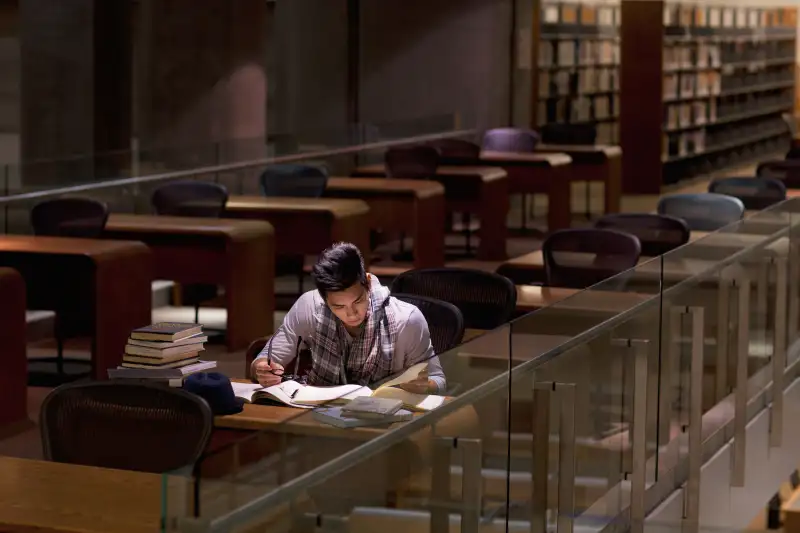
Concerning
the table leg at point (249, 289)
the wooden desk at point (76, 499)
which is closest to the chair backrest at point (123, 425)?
the wooden desk at point (76, 499)

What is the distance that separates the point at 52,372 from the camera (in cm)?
843

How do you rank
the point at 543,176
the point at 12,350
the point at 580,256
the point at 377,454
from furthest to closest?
the point at 543,176 < the point at 580,256 < the point at 12,350 < the point at 377,454

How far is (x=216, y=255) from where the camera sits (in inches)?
359

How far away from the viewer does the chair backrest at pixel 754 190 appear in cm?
1056

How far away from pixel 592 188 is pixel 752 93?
15.2ft

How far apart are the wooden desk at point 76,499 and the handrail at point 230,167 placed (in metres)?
5.26

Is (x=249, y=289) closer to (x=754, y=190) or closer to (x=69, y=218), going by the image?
(x=69, y=218)

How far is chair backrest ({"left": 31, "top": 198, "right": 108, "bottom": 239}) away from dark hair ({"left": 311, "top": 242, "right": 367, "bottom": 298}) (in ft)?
13.4

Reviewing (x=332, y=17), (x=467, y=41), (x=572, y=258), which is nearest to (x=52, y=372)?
(x=572, y=258)

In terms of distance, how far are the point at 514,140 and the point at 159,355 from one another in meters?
10.2

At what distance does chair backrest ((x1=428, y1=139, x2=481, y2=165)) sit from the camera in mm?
13906

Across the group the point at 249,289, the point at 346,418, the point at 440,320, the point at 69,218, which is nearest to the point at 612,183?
the point at 249,289

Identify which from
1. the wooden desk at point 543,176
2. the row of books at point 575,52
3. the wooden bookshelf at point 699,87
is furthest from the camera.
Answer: the wooden bookshelf at point 699,87

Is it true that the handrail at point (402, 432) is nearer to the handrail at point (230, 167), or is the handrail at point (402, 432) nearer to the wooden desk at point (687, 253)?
the wooden desk at point (687, 253)
